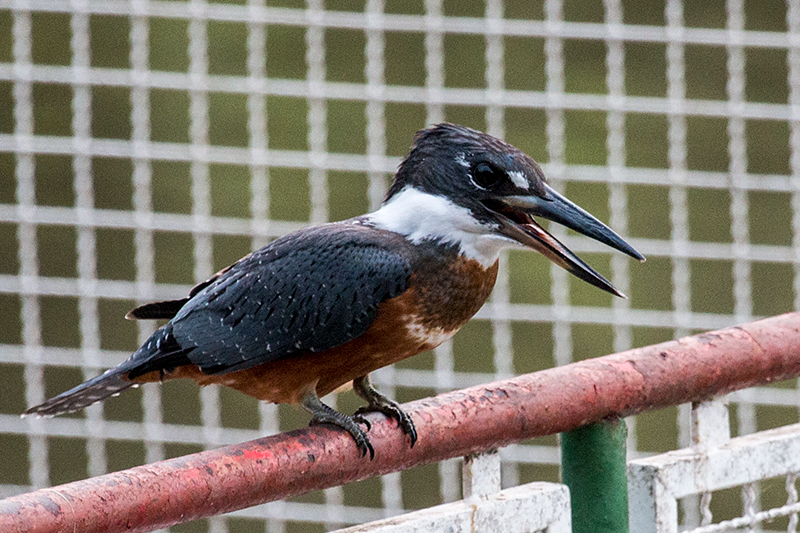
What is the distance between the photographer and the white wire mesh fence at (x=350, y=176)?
3219mm

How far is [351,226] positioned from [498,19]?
172 centimetres

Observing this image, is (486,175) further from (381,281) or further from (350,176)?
(350,176)

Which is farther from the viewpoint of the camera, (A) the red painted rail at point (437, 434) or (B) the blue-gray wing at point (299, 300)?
(B) the blue-gray wing at point (299, 300)

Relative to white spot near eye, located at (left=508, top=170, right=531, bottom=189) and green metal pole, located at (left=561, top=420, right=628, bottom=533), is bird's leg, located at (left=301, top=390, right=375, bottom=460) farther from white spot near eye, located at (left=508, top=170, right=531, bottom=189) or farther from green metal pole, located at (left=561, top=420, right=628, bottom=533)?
white spot near eye, located at (left=508, top=170, right=531, bottom=189)

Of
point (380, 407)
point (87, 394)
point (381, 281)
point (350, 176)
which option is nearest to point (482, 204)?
point (381, 281)

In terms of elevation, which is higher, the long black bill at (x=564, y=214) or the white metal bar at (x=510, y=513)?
the long black bill at (x=564, y=214)

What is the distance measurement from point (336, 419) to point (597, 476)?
0.96 feet

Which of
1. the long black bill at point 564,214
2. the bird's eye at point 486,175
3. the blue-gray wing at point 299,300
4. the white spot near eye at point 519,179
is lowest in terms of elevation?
the blue-gray wing at point 299,300

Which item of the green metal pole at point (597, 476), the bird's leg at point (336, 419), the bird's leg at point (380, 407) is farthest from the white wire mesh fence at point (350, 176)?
the green metal pole at point (597, 476)

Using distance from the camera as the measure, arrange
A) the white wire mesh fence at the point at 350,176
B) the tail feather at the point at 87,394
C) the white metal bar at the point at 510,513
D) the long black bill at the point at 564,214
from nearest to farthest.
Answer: the white metal bar at the point at 510,513, the long black bill at the point at 564,214, the tail feather at the point at 87,394, the white wire mesh fence at the point at 350,176

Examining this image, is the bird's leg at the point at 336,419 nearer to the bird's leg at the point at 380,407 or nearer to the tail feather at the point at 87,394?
the bird's leg at the point at 380,407

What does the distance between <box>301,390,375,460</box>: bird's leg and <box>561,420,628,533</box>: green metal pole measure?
0.19 metres

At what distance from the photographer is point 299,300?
1.54m

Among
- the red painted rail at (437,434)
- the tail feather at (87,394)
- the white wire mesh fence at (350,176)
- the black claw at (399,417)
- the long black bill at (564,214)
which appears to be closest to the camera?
the red painted rail at (437,434)
